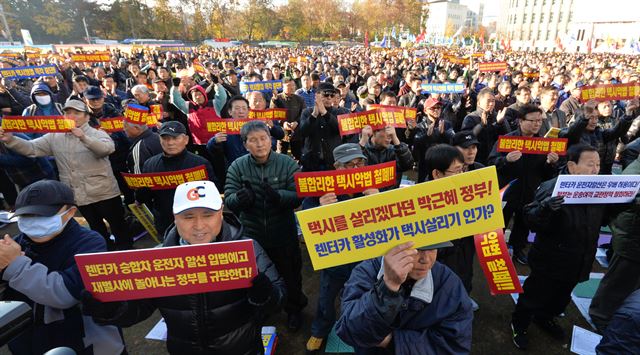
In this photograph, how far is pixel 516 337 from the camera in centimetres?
333

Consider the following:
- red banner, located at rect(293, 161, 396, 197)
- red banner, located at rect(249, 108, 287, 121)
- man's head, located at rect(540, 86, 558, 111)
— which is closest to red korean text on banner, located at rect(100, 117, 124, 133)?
red banner, located at rect(249, 108, 287, 121)

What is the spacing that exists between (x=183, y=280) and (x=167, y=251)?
193mm

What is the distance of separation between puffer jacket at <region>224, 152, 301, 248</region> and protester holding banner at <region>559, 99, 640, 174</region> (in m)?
4.21

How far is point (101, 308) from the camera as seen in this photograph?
72.7 inches

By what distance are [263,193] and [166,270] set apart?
4.83 ft

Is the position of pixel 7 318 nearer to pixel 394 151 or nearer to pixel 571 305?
pixel 394 151

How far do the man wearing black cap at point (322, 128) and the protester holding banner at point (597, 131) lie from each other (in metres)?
3.41

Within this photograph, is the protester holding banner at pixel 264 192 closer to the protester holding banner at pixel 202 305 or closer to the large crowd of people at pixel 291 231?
the large crowd of people at pixel 291 231

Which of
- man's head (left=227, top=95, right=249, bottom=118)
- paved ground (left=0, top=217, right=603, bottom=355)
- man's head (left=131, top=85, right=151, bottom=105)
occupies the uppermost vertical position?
man's head (left=131, top=85, right=151, bottom=105)

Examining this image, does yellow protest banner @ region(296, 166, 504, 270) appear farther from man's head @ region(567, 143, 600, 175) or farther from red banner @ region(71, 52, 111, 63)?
red banner @ region(71, 52, 111, 63)

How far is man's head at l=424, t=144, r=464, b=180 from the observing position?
2.75m

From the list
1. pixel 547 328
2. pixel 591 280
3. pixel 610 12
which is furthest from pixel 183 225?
pixel 610 12

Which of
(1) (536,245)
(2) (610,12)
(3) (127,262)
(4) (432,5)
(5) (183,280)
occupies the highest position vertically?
(4) (432,5)

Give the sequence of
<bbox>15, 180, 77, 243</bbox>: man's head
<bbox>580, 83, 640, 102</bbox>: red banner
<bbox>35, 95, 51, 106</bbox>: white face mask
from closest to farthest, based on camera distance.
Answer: <bbox>15, 180, 77, 243</bbox>: man's head < <bbox>580, 83, 640, 102</bbox>: red banner < <bbox>35, 95, 51, 106</bbox>: white face mask
